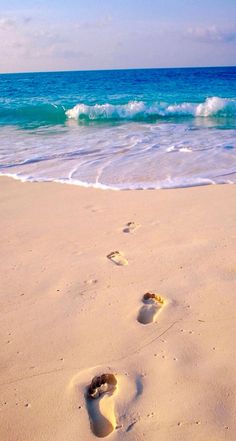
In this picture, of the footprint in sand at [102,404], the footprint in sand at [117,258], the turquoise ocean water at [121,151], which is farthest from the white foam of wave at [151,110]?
the footprint in sand at [102,404]

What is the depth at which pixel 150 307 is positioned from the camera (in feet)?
9.39

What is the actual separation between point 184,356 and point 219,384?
0.28m

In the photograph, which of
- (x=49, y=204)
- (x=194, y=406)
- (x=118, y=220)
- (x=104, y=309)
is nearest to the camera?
(x=194, y=406)

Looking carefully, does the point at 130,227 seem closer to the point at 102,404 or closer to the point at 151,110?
the point at 102,404

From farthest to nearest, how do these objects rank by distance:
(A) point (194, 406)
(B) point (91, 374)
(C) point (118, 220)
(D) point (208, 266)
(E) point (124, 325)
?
(C) point (118, 220)
(D) point (208, 266)
(E) point (124, 325)
(B) point (91, 374)
(A) point (194, 406)

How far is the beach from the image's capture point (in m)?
1.99

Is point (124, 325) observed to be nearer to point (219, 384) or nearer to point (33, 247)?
point (219, 384)

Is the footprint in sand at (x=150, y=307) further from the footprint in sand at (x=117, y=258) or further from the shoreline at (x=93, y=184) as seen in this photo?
the shoreline at (x=93, y=184)

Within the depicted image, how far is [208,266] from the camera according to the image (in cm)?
338

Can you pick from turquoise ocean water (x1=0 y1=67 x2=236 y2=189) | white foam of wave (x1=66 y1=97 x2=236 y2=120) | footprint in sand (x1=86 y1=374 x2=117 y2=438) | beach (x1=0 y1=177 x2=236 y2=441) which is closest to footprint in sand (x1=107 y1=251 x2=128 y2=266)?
beach (x1=0 y1=177 x2=236 y2=441)

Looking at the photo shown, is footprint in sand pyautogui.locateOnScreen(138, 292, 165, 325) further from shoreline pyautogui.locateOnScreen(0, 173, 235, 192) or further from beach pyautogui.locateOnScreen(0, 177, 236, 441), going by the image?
shoreline pyautogui.locateOnScreen(0, 173, 235, 192)

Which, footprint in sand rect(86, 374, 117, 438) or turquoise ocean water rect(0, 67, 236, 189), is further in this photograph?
turquoise ocean water rect(0, 67, 236, 189)

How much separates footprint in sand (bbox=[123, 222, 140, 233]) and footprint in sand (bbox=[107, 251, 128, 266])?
53cm

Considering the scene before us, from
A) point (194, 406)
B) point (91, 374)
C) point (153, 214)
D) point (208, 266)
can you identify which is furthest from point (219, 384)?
point (153, 214)
